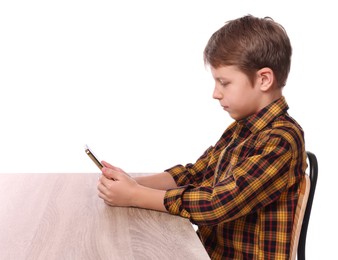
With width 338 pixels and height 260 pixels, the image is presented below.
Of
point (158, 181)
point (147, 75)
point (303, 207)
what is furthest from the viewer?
point (147, 75)

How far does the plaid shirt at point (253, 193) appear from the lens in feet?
5.02

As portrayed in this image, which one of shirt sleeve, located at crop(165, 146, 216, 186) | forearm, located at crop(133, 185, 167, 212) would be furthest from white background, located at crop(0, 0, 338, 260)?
forearm, located at crop(133, 185, 167, 212)

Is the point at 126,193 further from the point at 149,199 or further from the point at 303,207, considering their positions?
the point at 303,207

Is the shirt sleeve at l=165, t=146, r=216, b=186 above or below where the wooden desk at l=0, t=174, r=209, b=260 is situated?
below

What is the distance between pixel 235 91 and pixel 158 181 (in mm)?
403

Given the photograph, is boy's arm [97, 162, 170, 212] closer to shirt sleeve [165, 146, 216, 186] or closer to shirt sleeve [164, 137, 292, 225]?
shirt sleeve [164, 137, 292, 225]

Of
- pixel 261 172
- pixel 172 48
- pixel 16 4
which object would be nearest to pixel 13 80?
pixel 16 4

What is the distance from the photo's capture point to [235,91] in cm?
168

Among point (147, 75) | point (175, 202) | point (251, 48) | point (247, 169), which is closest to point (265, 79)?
point (251, 48)

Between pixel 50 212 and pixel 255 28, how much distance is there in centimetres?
73

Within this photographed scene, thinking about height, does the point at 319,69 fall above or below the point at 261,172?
below

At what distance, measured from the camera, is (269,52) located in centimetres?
171

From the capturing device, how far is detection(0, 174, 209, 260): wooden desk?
1.30m

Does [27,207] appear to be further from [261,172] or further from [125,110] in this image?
[125,110]
